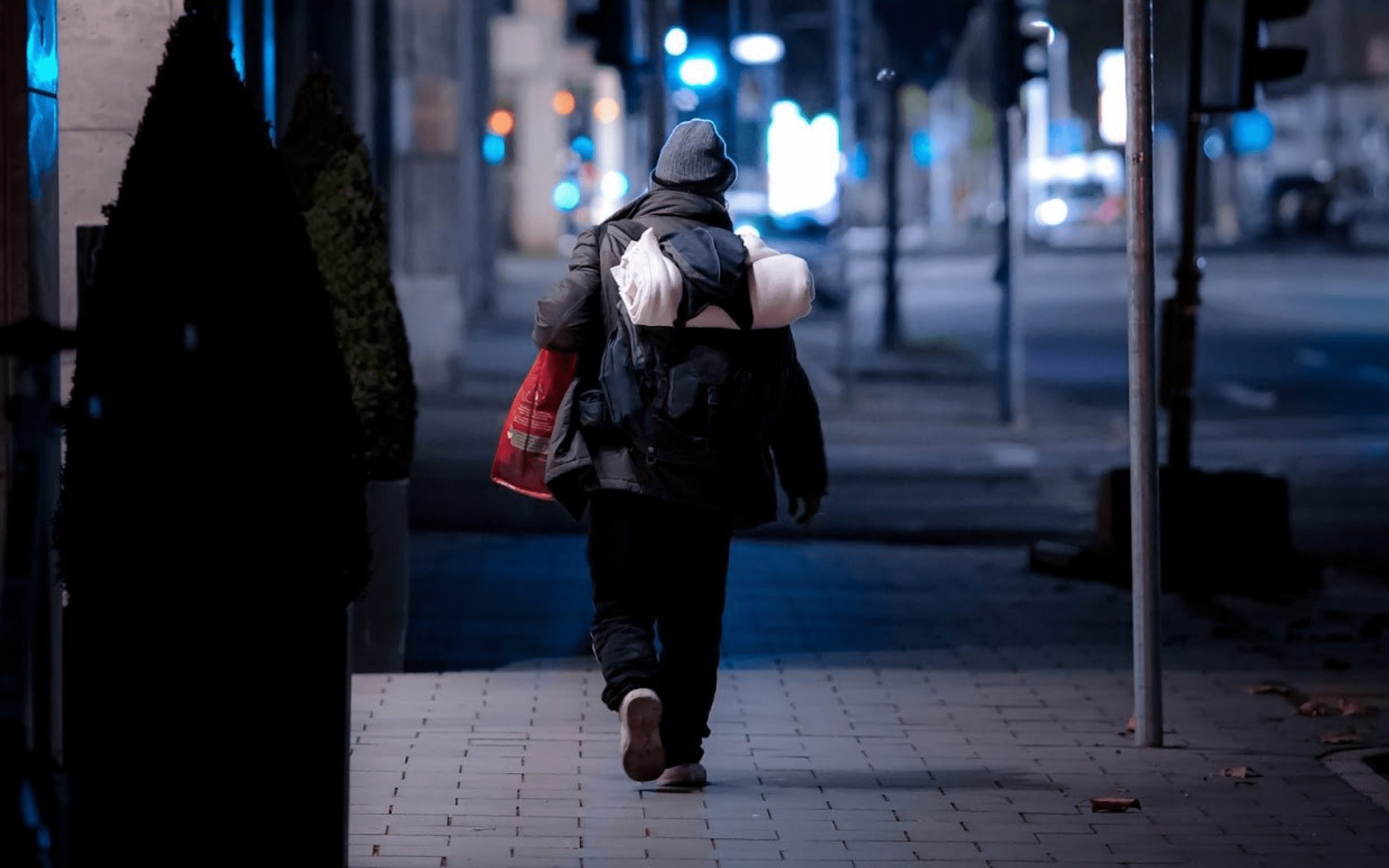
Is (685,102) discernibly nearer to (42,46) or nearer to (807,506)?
(807,506)

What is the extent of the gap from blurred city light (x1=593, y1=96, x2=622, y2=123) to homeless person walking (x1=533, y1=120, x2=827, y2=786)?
7100 cm

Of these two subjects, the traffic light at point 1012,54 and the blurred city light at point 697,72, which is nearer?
the traffic light at point 1012,54

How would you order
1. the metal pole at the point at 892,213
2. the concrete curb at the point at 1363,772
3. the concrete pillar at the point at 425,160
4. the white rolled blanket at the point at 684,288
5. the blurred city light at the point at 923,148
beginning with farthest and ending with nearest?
the blurred city light at the point at 923,148 < the metal pole at the point at 892,213 < the concrete pillar at the point at 425,160 < the concrete curb at the point at 1363,772 < the white rolled blanket at the point at 684,288

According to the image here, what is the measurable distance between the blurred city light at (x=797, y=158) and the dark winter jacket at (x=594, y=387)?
1000 inches

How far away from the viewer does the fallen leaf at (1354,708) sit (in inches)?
316

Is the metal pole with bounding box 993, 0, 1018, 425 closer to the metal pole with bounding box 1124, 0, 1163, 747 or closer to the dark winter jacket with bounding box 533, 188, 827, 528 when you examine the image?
the metal pole with bounding box 1124, 0, 1163, 747

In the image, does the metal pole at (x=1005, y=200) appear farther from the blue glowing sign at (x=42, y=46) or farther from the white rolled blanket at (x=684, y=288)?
the blue glowing sign at (x=42, y=46)

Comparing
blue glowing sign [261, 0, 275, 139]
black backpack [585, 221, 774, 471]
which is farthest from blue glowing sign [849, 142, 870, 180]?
black backpack [585, 221, 774, 471]

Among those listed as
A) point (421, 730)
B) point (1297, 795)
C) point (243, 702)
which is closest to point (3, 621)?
point (243, 702)

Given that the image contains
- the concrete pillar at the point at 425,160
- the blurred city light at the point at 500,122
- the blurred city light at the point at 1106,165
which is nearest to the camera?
the concrete pillar at the point at 425,160

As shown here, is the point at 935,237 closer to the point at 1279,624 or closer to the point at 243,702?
the point at 1279,624

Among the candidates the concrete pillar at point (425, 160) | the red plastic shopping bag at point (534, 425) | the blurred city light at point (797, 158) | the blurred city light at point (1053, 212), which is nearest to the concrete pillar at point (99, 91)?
the red plastic shopping bag at point (534, 425)

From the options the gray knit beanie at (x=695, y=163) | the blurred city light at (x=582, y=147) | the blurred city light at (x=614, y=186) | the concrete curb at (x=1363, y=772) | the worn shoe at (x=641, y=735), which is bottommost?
the concrete curb at (x=1363, y=772)

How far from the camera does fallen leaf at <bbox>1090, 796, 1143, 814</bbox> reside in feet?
Answer: 21.3
